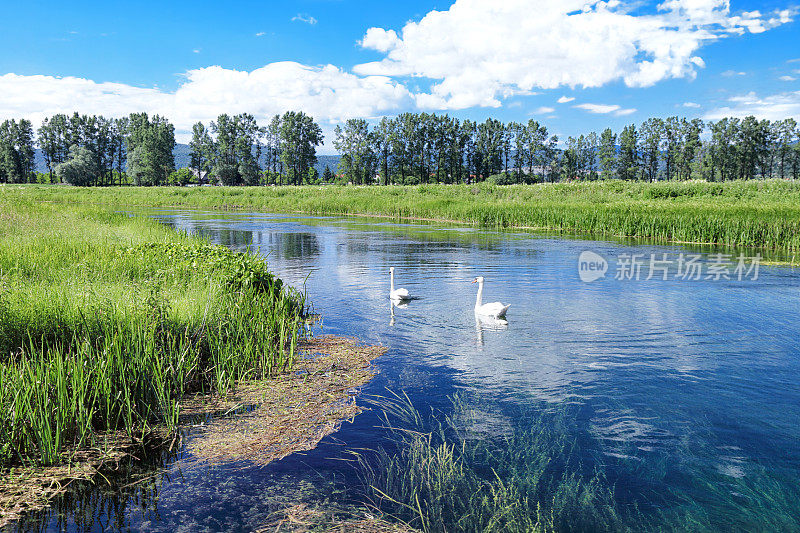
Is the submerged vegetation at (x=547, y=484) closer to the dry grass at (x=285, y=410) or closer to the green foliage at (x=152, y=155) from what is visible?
the dry grass at (x=285, y=410)

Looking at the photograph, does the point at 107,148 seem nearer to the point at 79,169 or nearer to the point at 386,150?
the point at 79,169

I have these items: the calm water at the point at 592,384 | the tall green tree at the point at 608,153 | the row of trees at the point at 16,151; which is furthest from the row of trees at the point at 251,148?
the calm water at the point at 592,384

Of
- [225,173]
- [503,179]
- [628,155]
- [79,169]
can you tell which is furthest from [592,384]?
[628,155]

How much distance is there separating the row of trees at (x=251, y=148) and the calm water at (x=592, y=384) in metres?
107

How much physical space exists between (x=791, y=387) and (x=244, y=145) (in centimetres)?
12485

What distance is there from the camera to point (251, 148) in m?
127

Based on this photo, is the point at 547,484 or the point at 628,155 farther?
the point at 628,155

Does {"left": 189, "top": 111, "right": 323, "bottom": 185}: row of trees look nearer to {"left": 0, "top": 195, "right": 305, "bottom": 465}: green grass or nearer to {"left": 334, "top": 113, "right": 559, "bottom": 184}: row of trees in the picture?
{"left": 334, "top": 113, "right": 559, "bottom": 184}: row of trees

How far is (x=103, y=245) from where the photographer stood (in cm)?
1423

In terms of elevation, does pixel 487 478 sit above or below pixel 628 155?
below

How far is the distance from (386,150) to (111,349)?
124876 millimetres

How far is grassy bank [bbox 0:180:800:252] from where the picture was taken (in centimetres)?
2823

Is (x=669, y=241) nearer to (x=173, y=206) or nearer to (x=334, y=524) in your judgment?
(x=334, y=524)

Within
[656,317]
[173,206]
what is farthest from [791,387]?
[173,206]
